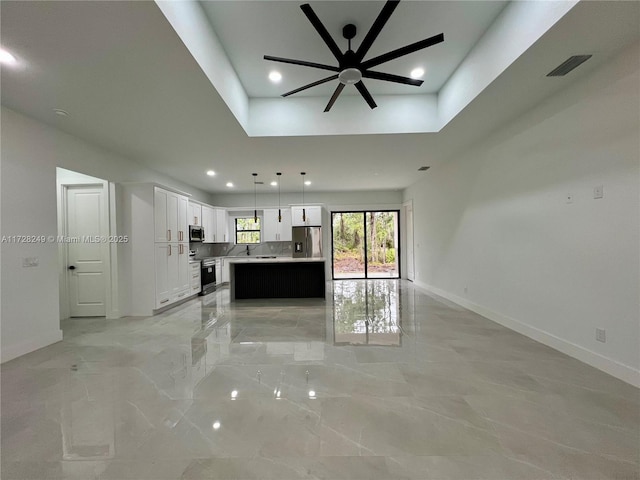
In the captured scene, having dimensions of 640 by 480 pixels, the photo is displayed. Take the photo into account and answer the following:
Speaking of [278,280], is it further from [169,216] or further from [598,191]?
[598,191]

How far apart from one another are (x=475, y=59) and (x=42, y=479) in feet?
16.0

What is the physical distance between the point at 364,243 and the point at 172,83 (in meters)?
6.87

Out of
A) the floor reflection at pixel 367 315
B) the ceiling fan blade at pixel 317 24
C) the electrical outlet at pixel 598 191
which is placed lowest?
the floor reflection at pixel 367 315

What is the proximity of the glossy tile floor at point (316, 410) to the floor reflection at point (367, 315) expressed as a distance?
81 millimetres

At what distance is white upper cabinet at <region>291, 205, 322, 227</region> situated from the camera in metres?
7.90

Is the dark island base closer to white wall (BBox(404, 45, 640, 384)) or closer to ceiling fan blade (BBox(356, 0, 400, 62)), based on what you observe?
white wall (BBox(404, 45, 640, 384))

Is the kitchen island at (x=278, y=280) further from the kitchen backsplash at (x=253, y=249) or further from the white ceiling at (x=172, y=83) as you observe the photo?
the kitchen backsplash at (x=253, y=249)

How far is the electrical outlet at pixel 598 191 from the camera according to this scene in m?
2.52

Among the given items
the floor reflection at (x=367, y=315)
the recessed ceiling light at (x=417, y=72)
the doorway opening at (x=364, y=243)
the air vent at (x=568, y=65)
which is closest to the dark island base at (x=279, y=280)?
the floor reflection at (x=367, y=315)

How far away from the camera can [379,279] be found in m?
8.59

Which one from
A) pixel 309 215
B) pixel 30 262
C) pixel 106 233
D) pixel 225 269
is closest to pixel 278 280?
pixel 309 215

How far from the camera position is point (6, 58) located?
2240 millimetres

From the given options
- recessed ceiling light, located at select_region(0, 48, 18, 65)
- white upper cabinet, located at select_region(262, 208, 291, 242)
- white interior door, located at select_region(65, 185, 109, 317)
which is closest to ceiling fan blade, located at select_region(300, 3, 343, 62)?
recessed ceiling light, located at select_region(0, 48, 18, 65)

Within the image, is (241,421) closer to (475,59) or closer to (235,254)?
(475,59)
